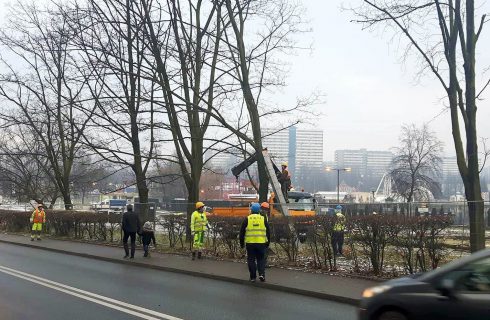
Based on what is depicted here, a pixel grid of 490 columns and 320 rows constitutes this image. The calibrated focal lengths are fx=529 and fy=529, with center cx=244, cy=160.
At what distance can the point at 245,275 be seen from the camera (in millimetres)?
12953

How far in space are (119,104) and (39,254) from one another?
7273mm

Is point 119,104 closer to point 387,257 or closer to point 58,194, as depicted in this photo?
point 387,257

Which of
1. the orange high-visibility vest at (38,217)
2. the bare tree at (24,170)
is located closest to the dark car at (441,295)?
the orange high-visibility vest at (38,217)

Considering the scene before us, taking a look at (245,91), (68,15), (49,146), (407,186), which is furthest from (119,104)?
(407,186)

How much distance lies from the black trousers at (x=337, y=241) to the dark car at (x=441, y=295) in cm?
667

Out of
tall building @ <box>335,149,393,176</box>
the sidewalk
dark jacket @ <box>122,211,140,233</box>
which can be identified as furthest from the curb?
tall building @ <box>335,149,393,176</box>

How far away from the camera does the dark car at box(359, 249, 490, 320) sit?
17.5 feet

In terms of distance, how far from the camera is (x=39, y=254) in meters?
19.1

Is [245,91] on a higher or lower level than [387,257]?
higher

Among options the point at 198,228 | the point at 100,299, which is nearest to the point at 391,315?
the point at 100,299

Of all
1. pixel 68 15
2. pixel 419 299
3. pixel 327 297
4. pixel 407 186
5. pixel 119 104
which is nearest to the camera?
pixel 419 299

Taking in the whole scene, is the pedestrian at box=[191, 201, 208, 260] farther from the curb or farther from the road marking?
the road marking

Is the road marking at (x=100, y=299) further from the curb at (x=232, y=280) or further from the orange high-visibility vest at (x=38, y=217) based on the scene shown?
the orange high-visibility vest at (x=38, y=217)

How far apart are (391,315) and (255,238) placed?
240 inches
